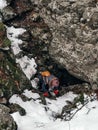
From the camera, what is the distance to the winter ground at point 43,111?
11039 millimetres

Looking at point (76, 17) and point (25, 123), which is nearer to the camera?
point (25, 123)

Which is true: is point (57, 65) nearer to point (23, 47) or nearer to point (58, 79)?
point (58, 79)

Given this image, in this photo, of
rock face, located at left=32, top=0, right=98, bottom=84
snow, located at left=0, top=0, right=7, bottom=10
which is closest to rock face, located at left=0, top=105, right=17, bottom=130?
rock face, located at left=32, top=0, right=98, bottom=84

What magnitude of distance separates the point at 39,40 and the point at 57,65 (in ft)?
4.24

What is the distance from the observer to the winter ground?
11039mm

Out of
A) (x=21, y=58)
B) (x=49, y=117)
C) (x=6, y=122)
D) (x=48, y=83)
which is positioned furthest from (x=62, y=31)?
(x=6, y=122)

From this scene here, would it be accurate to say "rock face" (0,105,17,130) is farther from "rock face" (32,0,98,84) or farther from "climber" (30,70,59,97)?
"rock face" (32,0,98,84)

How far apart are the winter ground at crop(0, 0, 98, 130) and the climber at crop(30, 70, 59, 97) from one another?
334 millimetres

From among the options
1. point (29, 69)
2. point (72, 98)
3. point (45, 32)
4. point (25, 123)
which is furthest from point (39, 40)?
point (25, 123)

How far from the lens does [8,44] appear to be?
45.0 feet

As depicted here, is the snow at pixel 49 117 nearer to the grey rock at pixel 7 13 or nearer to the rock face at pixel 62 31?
the rock face at pixel 62 31

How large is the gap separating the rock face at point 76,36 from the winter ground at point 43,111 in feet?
3.57

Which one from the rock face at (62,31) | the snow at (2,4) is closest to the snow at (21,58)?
the rock face at (62,31)

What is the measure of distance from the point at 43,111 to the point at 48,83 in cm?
154
